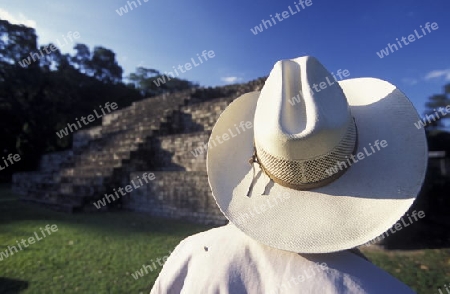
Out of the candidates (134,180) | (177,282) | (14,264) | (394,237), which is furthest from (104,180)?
(177,282)

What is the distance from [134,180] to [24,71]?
14.0 m

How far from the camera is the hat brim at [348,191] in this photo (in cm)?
98

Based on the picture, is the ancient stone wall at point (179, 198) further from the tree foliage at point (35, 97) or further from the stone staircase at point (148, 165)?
the tree foliage at point (35, 97)

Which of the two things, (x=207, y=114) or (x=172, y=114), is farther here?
(x=172, y=114)

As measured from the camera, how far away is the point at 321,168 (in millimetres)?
1021

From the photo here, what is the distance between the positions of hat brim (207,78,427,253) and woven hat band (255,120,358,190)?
4cm

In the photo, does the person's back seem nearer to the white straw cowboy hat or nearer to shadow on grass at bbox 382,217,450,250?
the white straw cowboy hat

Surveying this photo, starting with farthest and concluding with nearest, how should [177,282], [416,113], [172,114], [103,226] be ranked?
1. [172,114]
2. [103,226]
3. [416,113]
4. [177,282]

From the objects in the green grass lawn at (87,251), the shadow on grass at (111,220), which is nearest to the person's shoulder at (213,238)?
the green grass lawn at (87,251)

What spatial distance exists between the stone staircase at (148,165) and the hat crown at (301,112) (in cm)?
547

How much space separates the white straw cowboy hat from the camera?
1.00m

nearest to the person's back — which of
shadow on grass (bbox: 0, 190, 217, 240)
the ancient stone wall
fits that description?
shadow on grass (bbox: 0, 190, 217, 240)

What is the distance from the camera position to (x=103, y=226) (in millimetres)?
6566

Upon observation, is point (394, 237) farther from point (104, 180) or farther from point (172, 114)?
point (172, 114)
